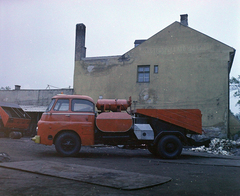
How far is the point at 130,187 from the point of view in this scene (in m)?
4.14

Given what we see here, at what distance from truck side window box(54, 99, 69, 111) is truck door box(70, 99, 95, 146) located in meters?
A: 0.22

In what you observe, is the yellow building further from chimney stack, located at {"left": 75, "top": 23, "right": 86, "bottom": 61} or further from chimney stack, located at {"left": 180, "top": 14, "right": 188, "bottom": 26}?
chimney stack, located at {"left": 75, "top": 23, "right": 86, "bottom": 61}

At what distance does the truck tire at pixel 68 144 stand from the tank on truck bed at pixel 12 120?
973cm

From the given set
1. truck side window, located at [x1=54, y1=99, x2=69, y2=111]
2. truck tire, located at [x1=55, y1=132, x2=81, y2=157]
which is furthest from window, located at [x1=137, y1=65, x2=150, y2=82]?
truck tire, located at [x1=55, y1=132, x2=81, y2=157]

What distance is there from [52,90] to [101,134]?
55.2 feet

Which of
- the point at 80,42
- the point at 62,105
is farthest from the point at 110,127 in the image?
the point at 80,42

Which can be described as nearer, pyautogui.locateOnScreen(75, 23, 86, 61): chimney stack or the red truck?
the red truck

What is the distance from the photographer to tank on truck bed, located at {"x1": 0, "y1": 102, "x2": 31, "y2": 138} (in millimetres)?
16516

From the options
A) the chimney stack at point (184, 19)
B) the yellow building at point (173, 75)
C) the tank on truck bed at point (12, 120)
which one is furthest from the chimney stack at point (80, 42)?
the chimney stack at point (184, 19)

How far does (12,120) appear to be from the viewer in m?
16.6

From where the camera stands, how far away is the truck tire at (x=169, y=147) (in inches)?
340

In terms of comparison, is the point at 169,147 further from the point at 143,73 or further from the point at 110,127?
the point at 143,73

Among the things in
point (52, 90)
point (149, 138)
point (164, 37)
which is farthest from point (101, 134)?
point (52, 90)

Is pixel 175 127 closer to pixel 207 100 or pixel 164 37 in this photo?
pixel 207 100
